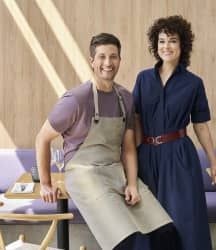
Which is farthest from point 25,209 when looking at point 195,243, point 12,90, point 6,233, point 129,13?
point 129,13

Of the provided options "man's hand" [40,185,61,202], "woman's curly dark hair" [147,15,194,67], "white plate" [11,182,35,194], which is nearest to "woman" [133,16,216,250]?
"woman's curly dark hair" [147,15,194,67]

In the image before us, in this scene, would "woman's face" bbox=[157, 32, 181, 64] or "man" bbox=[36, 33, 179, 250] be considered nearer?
"man" bbox=[36, 33, 179, 250]

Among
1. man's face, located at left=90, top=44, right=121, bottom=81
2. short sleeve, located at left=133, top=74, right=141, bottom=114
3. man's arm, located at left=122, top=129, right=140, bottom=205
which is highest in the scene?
man's face, located at left=90, top=44, right=121, bottom=81

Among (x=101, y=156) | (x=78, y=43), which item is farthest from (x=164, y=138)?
(x=78, y=43)

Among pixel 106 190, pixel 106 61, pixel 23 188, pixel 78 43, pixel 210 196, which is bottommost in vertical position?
pixel 210 196

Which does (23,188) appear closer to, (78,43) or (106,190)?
(106,190)

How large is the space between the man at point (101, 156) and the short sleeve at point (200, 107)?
364 mm

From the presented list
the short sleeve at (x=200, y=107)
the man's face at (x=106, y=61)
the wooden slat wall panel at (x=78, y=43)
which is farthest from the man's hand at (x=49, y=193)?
the wooden slat wall panel at (x=78, y=43)

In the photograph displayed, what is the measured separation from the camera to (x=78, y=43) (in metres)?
4.20

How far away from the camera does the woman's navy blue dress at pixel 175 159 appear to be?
2520 millimetres

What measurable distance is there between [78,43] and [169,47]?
68.6 inches

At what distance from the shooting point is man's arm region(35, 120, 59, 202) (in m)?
2.33

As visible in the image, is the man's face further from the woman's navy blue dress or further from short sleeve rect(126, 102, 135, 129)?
the woman's navy blue dress

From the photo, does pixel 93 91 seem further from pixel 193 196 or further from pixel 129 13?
pixel 129 13
